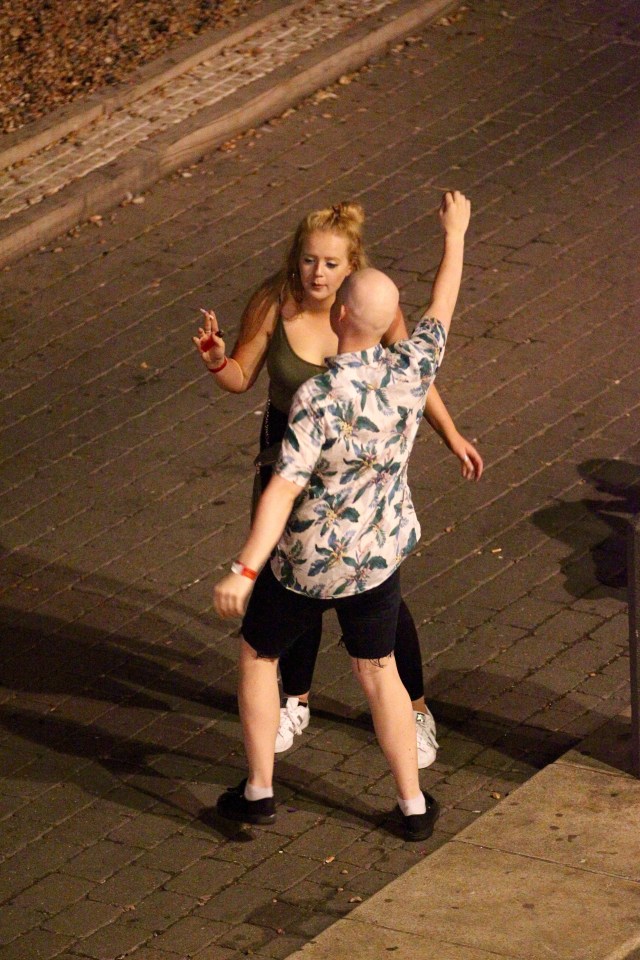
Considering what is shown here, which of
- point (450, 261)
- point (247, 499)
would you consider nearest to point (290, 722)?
point (450, 261)

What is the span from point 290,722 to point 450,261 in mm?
1906

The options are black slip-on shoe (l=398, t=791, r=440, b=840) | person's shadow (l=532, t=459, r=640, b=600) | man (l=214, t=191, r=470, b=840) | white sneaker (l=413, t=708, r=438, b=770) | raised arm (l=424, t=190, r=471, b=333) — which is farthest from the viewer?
person's shadow (l=532, t=459, r=640, b=600)

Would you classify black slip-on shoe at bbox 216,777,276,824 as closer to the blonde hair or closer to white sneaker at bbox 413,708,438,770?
white sneaker at bbox 413,708,438,770

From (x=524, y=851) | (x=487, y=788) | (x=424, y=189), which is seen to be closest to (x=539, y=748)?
(x=487, y=788)

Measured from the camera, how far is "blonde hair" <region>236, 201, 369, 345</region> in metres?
6.14

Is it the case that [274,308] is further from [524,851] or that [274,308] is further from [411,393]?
[524,851]

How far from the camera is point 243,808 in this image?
6344 mm

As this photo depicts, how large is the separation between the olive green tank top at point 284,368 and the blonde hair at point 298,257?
0.26ft

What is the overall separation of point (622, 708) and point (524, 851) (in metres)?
1.09

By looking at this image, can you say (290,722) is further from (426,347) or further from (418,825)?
(426,347)

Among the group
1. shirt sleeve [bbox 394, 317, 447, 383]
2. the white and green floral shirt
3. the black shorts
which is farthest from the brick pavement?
shirt sleeve [bbox 394, 317, 447, 383]

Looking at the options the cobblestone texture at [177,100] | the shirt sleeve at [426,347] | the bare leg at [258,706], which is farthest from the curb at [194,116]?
the shirt sleeve at [426,347]

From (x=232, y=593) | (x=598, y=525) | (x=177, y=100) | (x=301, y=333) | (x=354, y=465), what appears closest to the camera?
(x=232, y=593)

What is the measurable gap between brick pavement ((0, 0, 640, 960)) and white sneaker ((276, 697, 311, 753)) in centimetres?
9
